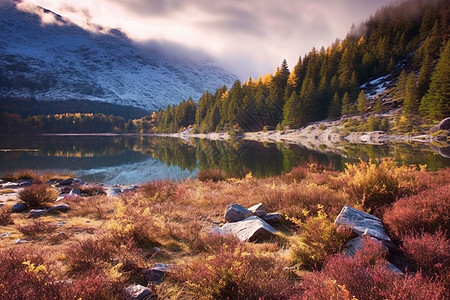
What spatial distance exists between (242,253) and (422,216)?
3498 millimetres

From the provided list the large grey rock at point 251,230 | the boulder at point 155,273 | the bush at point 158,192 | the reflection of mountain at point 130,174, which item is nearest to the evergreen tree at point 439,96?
the reflection of mountain at point 130,174

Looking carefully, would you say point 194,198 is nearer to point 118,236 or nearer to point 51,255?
point 118,236

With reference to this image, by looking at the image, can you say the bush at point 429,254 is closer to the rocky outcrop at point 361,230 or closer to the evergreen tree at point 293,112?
the rocky outcrop at point 361,230

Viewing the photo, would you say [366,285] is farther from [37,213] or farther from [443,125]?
[443,125]

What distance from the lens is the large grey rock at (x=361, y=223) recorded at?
4453 millimetres

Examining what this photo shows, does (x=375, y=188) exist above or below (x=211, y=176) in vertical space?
above

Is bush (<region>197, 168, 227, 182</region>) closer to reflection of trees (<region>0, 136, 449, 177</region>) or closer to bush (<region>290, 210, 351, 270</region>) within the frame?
reflection of trees (<region>0, 136, 449, 177</region>)

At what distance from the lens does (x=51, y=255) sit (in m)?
4.86

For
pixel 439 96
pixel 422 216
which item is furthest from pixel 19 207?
pixel 439 96

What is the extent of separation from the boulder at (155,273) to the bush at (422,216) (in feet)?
13.5

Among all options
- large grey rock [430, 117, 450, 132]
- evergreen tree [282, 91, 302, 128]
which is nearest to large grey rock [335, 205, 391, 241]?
large grey rock [430, 117, 450, 132]

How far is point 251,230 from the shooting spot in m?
5.89

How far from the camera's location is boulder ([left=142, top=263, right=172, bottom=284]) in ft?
13.2

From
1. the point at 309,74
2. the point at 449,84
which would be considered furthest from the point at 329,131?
the point at 309,74
